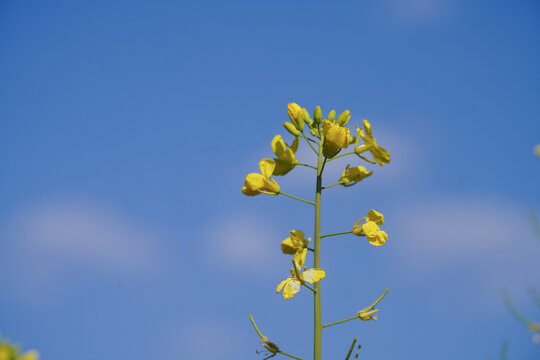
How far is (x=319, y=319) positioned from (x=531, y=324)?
1215 millimetres

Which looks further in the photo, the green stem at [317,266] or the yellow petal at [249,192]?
the yellow petal at [249,192]

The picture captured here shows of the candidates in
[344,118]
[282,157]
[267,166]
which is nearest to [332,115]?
[344,118]

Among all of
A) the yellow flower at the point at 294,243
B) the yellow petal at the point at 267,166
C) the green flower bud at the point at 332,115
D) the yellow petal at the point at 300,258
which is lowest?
the yellow petal at the point at 300,258

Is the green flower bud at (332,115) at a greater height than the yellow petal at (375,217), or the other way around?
the green flower bud at (332,115)

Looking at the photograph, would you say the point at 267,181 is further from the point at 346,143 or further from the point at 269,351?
the point at 269,351

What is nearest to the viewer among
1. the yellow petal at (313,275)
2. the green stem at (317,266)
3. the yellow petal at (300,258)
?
the green stem at (317,266)

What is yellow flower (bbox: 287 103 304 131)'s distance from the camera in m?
3.92

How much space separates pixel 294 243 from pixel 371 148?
950 millimetres

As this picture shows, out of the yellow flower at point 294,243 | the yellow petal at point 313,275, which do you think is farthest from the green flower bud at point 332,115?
the yellow petal at point 313,275

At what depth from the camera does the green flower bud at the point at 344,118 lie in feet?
12.8

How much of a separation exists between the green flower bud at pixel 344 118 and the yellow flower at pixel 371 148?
0.43 feet

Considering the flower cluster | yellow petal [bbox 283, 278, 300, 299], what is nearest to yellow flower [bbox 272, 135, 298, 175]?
the flower cluster

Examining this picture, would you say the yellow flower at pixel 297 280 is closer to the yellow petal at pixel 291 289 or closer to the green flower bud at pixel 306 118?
the yellow petal at pixel 291 289

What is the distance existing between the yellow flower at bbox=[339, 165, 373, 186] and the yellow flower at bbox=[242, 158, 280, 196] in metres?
0.49
